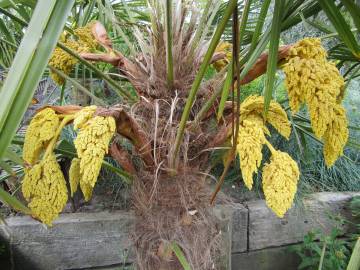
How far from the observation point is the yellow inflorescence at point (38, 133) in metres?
0.51

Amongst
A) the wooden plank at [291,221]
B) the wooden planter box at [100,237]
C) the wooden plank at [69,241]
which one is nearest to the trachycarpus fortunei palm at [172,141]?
the wooden planter box at [100,237]

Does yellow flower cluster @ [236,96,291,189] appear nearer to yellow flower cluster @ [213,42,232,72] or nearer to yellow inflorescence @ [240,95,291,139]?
yellow inflorescence @ [240,95,291,139]

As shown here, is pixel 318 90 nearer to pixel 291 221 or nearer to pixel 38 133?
pixel 38 133

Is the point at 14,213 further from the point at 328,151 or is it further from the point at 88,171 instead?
the point at 328,151

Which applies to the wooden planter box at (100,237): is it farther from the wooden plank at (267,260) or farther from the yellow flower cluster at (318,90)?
the yellow flower cluster at (318,90)

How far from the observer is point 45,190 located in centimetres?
49

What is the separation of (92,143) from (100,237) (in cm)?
88

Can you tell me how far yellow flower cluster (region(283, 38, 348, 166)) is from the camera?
0.42 meters

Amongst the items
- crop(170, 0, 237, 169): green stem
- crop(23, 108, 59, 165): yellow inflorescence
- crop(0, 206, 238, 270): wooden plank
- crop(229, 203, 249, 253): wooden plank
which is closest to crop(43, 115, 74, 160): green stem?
crop(23, 108, 59, 165): yellow inflorescence

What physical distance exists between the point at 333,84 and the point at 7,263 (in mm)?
1196

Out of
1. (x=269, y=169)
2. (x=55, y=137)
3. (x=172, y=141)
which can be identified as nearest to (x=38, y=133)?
(x=55, y=137)

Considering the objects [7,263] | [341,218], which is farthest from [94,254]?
[341,218]

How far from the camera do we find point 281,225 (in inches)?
57.0

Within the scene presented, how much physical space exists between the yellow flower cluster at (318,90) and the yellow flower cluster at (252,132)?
8cm
